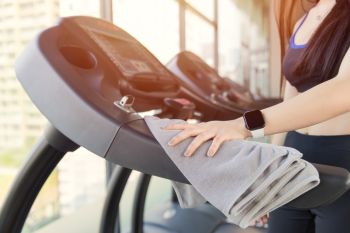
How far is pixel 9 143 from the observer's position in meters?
1.81

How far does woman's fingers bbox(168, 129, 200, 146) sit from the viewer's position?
740 millimetres

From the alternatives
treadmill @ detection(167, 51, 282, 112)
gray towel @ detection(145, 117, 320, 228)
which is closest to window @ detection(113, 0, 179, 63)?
treadmill @ detection(167, 51, 282, 112)

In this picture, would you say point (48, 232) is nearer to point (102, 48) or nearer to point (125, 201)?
point (125, 201)

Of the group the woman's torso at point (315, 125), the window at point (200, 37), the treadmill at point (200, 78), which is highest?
the woman's torso at point (315, 125)

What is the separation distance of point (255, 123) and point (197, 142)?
16 cm

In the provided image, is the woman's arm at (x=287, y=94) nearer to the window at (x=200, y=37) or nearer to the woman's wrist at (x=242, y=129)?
the woman's wrist at (x=242, y=129)

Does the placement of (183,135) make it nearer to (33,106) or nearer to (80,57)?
(80,57)

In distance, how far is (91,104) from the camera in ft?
2.74

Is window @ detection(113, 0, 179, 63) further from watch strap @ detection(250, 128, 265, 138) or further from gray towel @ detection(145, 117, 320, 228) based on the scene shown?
gray towel @ detection(145, 117, 320, 228)

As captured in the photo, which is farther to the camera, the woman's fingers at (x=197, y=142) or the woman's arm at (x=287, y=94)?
the woman's arm at (x=287, y=94)

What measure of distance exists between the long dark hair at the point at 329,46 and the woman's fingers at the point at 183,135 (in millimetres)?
424

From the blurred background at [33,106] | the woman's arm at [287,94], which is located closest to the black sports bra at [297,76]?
the woman's arm at [287,94]

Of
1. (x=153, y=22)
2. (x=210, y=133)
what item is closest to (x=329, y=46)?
(x=210, y=133)

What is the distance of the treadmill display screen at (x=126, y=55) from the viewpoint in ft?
3.79
